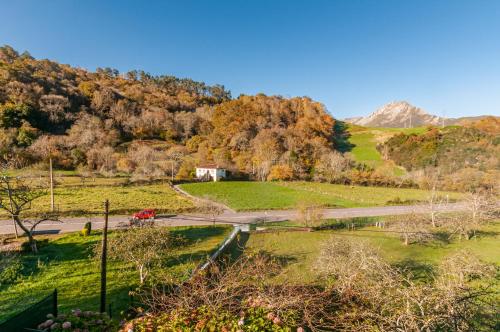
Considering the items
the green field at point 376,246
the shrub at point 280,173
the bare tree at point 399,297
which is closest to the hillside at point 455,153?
the green field at point 376,246

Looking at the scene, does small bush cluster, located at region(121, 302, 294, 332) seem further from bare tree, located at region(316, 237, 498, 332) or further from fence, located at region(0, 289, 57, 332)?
fence, located at region(0, 289, 57, 332)

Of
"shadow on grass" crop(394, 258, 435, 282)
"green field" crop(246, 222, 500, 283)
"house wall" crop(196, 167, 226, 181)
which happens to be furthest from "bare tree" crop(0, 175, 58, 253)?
"house wall" crop(196, 167, 226, 181)

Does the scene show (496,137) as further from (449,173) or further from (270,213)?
(270,213)

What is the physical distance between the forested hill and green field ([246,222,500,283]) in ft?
95.6

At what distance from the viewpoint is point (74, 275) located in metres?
13.7

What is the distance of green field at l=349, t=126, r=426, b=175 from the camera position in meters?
62.8

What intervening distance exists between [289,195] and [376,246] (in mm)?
18747

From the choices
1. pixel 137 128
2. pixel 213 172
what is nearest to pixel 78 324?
pixel 213 172

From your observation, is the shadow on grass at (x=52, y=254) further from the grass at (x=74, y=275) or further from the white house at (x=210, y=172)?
the white house at (x=210, y=172)

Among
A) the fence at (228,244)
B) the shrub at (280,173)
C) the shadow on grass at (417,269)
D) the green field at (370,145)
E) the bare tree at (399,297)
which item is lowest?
the shadow on grass at (417,269)

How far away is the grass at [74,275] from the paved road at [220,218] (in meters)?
2.80

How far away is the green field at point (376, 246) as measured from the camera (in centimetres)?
1636

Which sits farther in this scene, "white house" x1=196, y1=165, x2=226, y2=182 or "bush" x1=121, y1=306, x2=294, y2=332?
"white house" x1=196, y1=165, x2=226, y2=182

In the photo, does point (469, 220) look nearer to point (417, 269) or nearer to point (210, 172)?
point (417, 269)
